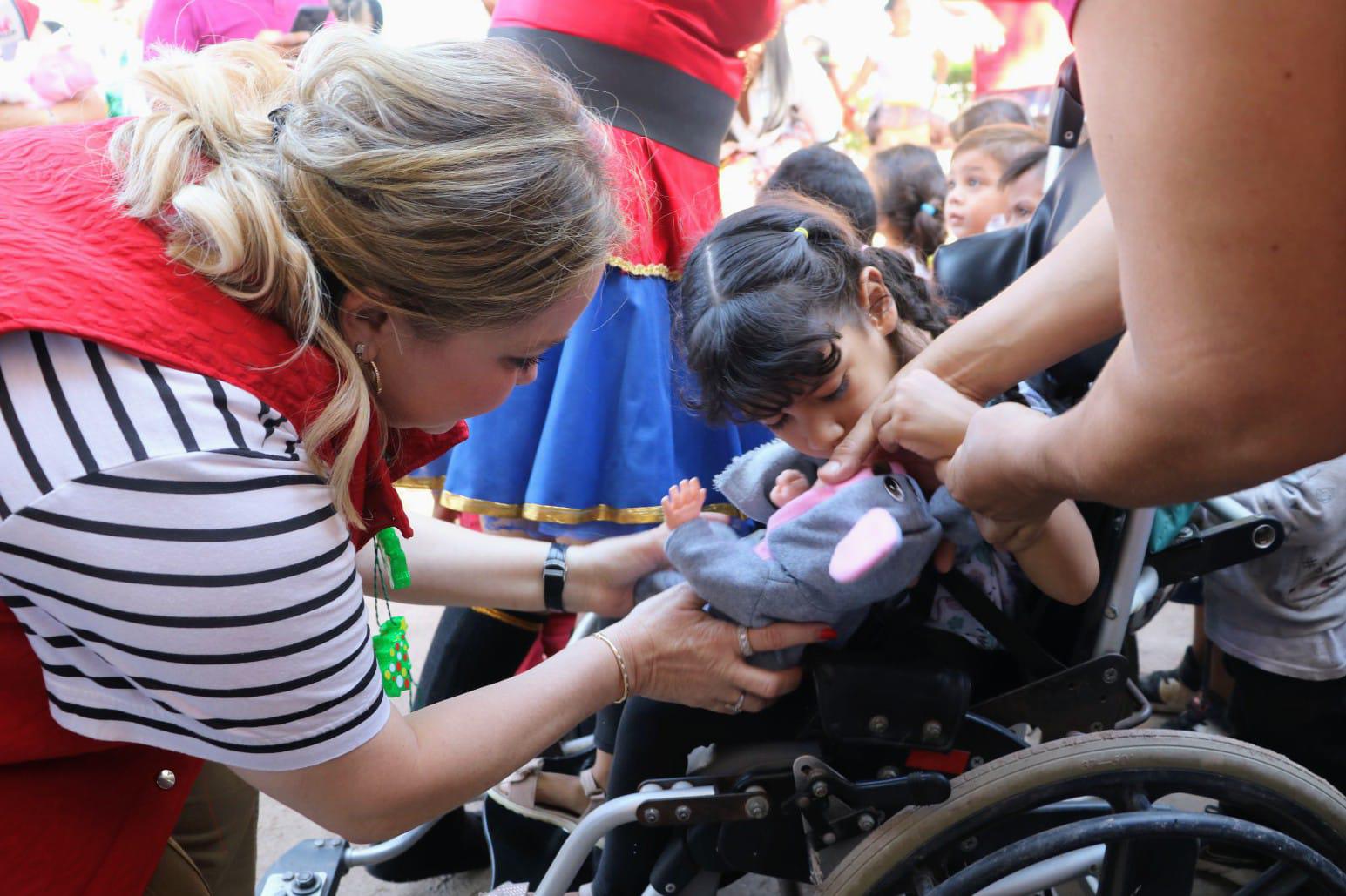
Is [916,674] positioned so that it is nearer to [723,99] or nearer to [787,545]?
[787,545]

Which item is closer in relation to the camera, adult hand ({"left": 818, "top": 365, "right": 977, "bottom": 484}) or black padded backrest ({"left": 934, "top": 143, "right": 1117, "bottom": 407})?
adult hand ({"left": 818, "top": 365, "right": 977, "bottom": 484})

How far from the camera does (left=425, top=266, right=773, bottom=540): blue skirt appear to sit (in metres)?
1.49

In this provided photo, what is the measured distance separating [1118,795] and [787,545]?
0.42m

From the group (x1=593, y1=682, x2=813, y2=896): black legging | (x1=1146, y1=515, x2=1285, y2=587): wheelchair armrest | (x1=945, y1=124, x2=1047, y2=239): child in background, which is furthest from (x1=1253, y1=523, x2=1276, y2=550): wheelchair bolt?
(x1=945, y1=124, x2=1047, y2=239): child in background

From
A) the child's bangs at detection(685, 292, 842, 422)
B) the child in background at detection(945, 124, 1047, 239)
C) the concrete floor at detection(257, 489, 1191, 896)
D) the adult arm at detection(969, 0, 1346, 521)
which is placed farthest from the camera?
the child in background at detection(945, 124, 1047, 239)

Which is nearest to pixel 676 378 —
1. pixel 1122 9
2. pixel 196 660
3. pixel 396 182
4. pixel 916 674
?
pixel 916 674

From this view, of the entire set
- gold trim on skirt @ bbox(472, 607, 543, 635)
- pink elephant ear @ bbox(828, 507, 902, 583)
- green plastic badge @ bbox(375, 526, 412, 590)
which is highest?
pink elephant ear @ bbox(828, 507, 902, 583)

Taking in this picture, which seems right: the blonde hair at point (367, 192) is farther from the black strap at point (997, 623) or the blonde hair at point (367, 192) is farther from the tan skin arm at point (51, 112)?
the tan skin arm at point (51, 112)

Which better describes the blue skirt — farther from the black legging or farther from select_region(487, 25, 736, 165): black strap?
the black legging

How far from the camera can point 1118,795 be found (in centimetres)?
103

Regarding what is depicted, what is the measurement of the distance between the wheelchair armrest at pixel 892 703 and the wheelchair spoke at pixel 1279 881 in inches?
14.1

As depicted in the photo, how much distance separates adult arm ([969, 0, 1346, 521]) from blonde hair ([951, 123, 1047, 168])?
7.67 feet

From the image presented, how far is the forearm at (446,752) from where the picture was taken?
2.96 feet

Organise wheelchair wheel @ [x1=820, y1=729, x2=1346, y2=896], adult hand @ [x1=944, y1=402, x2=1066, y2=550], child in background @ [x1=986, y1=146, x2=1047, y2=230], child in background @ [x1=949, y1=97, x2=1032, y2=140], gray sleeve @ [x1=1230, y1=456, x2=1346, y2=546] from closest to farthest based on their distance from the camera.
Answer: adult hand @ [x1=944, y1=402, x2=1066, y2=550], wheelchair wheel @ [x1=820, y1=729, x2=1346, y2=896], gray sleeve @ [x1=1230, y1=456, x2=1346, y2=546], child in background @ [x1=986, y1=146, x2=1047, y2=230], child in background @ [x1=949, y1=97, x2=1032, y2=140]
